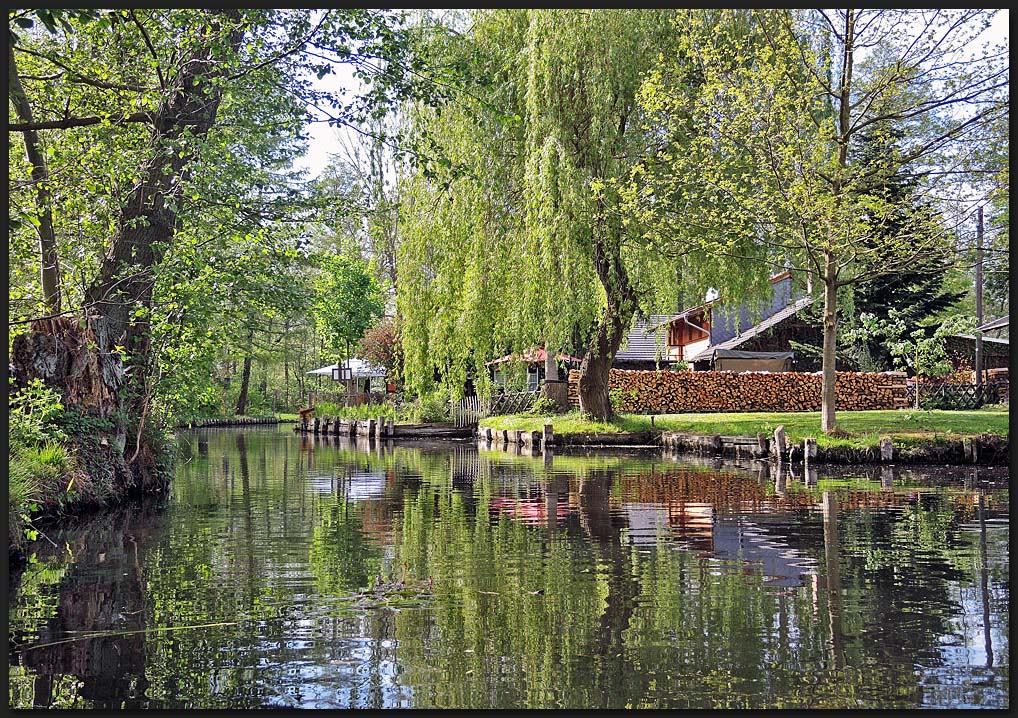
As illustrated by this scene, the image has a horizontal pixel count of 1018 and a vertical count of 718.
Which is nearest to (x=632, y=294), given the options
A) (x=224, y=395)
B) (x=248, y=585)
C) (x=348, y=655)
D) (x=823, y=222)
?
(x=823, y=222)

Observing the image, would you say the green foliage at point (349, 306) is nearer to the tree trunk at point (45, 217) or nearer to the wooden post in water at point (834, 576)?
the tree trunk at point (45, 217)

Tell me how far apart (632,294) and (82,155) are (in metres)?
14.9

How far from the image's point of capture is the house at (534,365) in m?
30.4

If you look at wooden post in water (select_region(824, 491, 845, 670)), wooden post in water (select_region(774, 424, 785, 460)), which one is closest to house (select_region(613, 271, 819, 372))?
wooden post in water (select_region(774, 424, 785, 460))

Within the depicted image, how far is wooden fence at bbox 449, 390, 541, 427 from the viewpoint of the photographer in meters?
35.4

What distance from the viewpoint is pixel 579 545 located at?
10.5m

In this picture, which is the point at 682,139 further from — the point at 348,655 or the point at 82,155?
the point at 348,655

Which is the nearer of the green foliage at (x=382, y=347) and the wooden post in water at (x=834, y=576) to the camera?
the wooden post in water at (x=834, y=576)

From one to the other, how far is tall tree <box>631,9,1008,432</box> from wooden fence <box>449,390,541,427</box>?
46.3 ft

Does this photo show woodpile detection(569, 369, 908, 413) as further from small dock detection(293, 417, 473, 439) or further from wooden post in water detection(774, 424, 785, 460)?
wooden post in water detection(774, 424, 785, 460)

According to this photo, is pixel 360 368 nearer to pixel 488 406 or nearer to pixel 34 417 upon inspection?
pixel 488 406

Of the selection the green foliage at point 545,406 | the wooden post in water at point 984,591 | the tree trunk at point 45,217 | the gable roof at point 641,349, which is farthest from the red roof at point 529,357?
the wooden post in water at point 984,591

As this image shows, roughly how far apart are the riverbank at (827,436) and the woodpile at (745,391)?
217 inches

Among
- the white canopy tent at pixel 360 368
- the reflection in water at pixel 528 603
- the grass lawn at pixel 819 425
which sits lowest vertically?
the reflection in water at pixel 528 603
